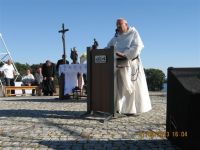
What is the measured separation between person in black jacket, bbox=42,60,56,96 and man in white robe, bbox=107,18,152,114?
9770 millimetres

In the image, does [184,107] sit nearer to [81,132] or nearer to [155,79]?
[81,132]

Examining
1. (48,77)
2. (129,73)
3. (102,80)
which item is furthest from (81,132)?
(48,77)

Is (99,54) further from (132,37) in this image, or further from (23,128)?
(23,128)

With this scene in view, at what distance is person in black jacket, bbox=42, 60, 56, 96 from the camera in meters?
18.5

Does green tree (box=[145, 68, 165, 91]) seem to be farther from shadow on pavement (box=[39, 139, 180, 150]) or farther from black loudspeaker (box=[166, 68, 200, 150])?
black loudspeaker (box=[166, 68, 200, 150])

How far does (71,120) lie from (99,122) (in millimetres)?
594

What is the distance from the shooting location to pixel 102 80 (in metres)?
8.27

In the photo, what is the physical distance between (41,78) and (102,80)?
517 inches

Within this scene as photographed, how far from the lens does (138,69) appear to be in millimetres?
8820

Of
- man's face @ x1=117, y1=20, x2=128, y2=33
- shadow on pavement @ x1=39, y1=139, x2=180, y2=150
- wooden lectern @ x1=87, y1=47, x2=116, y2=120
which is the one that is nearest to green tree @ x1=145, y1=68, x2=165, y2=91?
man's face @ x1=117, y1=20, x2=128, y2=33

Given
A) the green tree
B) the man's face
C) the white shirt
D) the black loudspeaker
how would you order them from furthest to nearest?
the green tree → the white shirt → the man's face → the black loudspeaker

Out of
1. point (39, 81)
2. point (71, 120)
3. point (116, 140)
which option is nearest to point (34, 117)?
point (71, 120)
